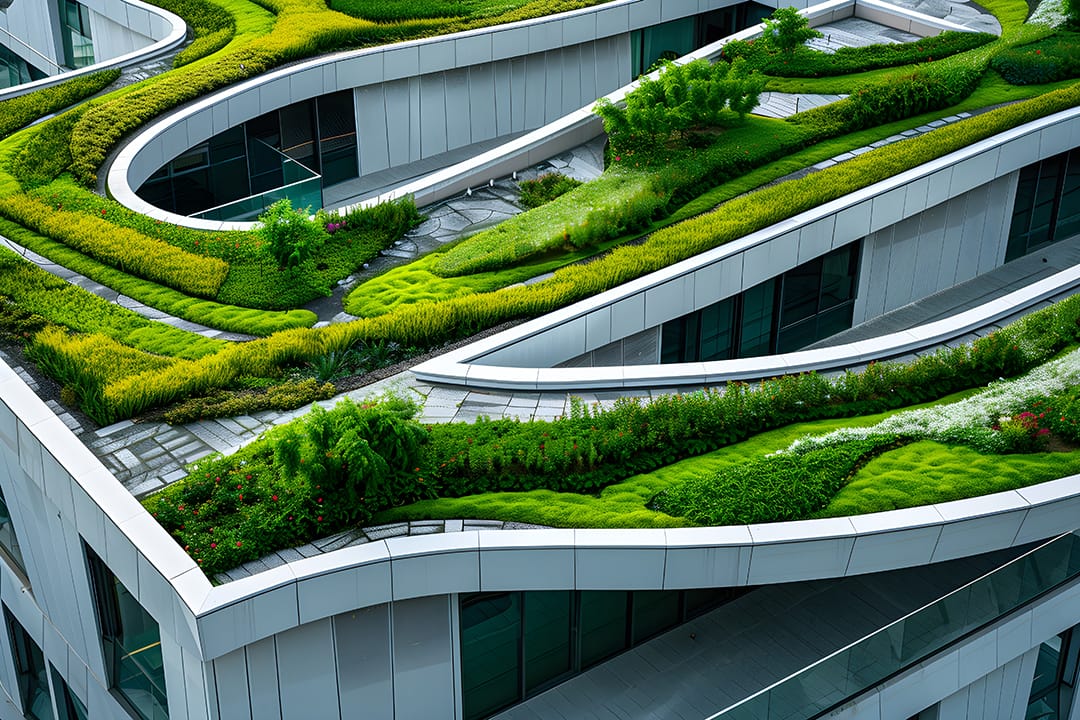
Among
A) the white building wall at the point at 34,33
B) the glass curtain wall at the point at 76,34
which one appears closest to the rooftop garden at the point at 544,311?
the glass curtain wall at the point at 76,34

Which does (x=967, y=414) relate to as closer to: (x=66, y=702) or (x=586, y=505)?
(x=586, y=505)

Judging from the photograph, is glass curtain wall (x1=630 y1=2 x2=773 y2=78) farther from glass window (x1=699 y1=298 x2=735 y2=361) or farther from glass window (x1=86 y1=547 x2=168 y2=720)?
glass window (x1=86 y1=547 x2=168 y2=720)

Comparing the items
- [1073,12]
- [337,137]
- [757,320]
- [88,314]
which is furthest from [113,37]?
[1073,12]

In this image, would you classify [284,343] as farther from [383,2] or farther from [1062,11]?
[1062,11]

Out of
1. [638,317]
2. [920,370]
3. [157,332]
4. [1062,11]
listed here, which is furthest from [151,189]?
[1062,11]

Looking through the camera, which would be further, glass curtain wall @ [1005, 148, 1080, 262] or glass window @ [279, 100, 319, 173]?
glass window @ [279, 100, 319, 173]

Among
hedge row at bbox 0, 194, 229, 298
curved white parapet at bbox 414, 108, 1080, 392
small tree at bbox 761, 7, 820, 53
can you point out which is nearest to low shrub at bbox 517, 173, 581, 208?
curved white parapet at bbox 414, 108, 1080, 392
